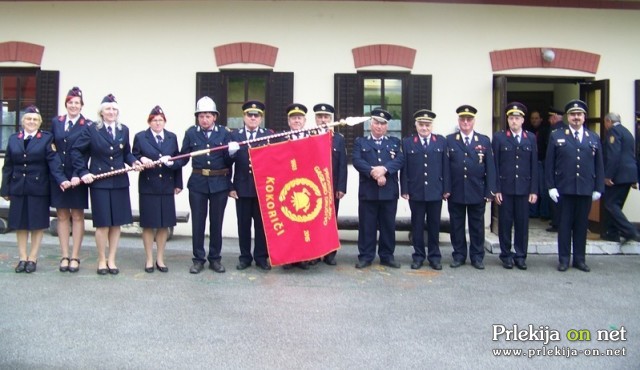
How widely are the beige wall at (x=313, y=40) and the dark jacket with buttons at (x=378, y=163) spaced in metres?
2.04

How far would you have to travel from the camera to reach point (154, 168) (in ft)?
22.2

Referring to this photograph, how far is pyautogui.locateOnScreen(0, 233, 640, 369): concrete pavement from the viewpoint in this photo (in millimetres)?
4480

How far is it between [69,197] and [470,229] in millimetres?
4718

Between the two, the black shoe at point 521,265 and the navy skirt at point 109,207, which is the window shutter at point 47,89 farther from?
the black shoe at point 521,265

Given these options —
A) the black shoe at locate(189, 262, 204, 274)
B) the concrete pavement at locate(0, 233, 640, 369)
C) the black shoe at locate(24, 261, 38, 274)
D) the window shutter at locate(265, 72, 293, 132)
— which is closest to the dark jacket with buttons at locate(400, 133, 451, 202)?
the concrete pavement at locate(0, 233, 640, 369)

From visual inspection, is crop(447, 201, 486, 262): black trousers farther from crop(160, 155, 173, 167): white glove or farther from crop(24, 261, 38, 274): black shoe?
crop(24, 261, 38, 274): black shoe

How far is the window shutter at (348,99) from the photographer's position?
916 centimetres

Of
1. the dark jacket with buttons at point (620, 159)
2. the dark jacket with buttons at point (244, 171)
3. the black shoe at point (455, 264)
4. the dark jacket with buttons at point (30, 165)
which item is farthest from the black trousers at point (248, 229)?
the dark jacket with buttons at point (620, 159)

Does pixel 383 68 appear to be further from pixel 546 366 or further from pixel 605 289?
pixel 546 366

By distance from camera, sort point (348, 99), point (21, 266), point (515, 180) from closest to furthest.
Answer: point (21, 266) < point (515, 180) < point (348, 99)

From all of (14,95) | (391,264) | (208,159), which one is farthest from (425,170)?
(14,95)

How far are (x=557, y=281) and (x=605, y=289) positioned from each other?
504 millimetres

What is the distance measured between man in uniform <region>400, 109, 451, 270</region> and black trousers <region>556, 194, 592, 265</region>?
1.47 meters

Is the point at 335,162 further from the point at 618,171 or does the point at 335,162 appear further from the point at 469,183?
the point at 618,171
